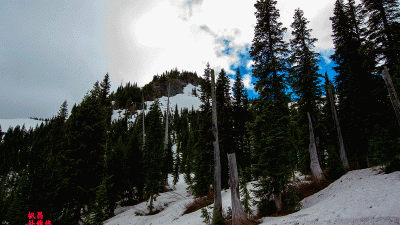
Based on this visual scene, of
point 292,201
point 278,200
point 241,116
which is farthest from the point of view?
point 241,116

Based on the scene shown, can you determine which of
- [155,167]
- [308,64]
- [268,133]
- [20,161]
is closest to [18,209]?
[155,167]

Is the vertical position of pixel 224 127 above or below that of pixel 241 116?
below

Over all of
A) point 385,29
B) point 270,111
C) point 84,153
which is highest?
point 385,29

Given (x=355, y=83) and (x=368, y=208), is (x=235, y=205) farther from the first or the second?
(x=355, y=83)

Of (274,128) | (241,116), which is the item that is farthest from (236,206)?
(241,116)

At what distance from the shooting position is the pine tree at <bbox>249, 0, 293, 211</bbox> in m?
10.6

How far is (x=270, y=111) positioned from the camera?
11430 millimetres

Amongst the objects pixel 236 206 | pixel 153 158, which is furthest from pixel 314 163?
pixel 153 158

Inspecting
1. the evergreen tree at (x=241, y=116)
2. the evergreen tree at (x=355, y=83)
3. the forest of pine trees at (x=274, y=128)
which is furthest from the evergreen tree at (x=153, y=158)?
the evergreen tree at (x=355, y=83)

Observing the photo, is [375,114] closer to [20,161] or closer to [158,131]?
[158,131]

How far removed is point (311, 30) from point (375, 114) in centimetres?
954

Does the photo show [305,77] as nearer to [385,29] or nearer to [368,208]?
[385,29]

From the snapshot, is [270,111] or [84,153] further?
[84,153]

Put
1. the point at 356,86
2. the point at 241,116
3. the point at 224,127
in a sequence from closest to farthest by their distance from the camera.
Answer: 1. the point at 356,86
2. the point at 224,127
3. the point at 241,116
